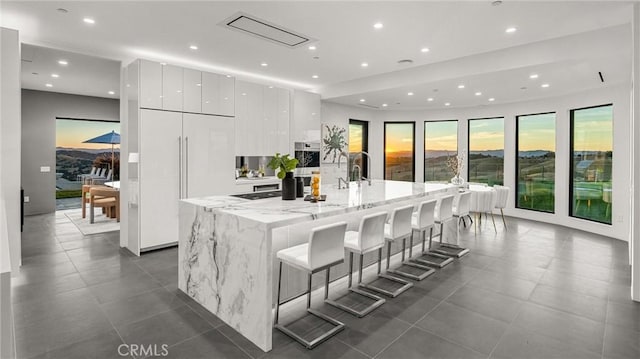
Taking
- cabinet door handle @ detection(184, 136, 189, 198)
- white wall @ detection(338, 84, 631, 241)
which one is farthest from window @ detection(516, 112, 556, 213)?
cabinet door handle @ detection(184, 136, 189, 198)

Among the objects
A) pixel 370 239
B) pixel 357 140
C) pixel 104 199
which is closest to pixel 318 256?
pixel 370 239

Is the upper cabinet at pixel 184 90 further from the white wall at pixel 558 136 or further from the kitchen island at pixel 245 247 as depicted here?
the white wall at pixel 558 136

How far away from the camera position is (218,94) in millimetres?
5418

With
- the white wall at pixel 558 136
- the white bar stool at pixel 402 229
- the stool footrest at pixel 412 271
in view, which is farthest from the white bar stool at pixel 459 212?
the white wall at pixel 558 136

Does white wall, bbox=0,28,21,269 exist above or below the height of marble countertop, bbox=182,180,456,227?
above

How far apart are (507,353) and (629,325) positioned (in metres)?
1.33

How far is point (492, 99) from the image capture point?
7414 millimetres

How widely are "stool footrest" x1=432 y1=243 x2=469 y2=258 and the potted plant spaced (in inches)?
102

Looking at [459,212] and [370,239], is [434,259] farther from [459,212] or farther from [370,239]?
[370,239]

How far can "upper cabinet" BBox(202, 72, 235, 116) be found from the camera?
527 centimetres

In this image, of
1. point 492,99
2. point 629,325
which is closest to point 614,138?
point 492,99

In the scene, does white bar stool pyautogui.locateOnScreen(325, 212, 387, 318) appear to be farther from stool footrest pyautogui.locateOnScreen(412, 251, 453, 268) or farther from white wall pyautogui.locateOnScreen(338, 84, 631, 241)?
white wall pyautogui.locateOnScreen(338, 84, 631, 241)

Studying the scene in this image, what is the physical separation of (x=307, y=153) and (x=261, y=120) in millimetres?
1352

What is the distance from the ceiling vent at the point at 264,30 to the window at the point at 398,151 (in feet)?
18.6
